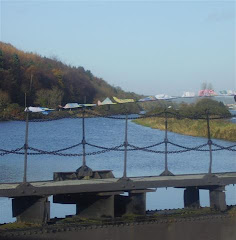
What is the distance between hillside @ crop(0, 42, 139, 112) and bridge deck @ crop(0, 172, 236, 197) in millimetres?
47202

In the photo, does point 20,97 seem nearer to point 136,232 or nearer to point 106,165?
point 106,165

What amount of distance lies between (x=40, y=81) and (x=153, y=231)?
216 feet

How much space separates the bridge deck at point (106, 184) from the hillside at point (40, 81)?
47202 millimetres

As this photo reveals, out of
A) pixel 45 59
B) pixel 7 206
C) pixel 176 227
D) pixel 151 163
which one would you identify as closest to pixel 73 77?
pixel 45 59

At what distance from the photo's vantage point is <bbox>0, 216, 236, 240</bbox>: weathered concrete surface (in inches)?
385

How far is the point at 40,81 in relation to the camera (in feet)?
247

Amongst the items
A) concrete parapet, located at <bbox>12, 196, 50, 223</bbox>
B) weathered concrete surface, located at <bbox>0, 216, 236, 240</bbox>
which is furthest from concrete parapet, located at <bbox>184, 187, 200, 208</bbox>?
concrete parapet, located at <bbox>12, 196, 50, 223</bbox>

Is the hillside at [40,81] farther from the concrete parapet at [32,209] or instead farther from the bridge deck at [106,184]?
the concrete parapet at [32,209]

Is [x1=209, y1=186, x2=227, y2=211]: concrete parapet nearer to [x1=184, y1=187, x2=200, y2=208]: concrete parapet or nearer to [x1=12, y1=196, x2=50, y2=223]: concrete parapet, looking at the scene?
[x1=184, y1=187, x2=200, y2=208]: concrete parapet

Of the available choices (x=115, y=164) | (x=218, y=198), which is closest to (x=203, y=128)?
(x=115, y=164)

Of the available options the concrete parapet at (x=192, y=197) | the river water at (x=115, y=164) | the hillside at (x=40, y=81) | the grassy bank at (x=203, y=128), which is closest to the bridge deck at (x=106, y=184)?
the concrete parapet at (x=192, y=197)

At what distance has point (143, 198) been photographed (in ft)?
36.5

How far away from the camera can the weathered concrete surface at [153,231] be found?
9781 mm

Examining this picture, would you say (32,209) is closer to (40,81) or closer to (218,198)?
(218,198)
